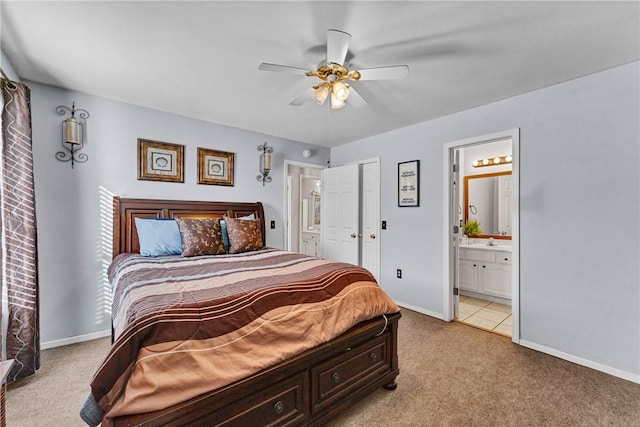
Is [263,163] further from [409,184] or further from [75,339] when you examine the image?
[75,339]

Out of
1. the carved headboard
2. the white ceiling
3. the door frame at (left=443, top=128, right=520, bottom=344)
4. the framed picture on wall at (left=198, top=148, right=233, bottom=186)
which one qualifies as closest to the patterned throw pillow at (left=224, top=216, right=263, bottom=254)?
the carved headboard

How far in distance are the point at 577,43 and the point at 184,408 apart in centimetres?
309

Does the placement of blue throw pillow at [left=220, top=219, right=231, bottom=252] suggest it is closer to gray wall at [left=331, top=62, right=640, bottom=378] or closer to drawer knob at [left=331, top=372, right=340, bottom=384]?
drawer knob at [left=331, top=372, right=340, bottom=384]

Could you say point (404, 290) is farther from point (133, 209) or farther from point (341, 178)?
point (133, 209)

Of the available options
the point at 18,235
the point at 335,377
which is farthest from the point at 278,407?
the point at 18,235

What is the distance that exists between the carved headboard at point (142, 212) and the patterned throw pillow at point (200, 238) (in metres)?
0.41

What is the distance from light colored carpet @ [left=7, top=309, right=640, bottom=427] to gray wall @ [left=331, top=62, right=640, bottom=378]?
314 millimetres

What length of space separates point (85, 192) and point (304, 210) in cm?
384

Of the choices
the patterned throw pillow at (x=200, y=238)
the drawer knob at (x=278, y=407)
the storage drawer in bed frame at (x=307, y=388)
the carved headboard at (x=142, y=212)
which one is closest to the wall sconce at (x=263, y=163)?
the carved headboard at (x=142, y=212)

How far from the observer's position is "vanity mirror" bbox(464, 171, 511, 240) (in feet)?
13.3

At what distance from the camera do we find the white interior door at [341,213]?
4148 millimetres

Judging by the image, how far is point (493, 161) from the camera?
4246 millimetres

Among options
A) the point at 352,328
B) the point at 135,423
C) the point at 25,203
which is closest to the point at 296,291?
the point at 352,328

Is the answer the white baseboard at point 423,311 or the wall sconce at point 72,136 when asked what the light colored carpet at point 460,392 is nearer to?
the white baseboard at point 423,311
